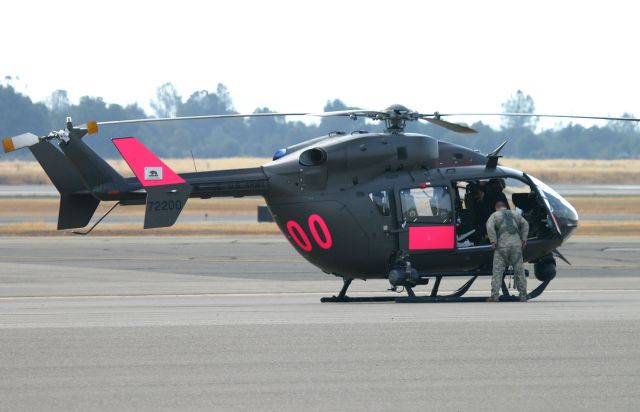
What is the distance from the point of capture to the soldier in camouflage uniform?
16812mm

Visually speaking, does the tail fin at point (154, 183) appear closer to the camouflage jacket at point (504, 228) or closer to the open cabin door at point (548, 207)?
the camouflage jacket at point (504, 228)

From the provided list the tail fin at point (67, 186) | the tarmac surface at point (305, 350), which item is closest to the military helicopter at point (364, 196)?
the tail fin at point (67, 186)

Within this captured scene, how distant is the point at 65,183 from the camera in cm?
1706

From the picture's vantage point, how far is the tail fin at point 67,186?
664 inches

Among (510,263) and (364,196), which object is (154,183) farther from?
(510,263)

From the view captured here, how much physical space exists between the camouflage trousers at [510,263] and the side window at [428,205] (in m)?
0.96

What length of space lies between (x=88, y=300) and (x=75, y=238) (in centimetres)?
1826

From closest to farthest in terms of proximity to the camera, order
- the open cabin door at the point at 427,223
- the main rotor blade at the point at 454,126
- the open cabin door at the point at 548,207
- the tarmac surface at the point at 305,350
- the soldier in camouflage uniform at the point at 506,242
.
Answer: the tarmac surface at the point at 305,350
the soldier in camouflage uniform at the point at 506,242
the main rotor blade at the point at 454,126
the open cabin door at the point at 427,223
the open cabin door at the point at 548,207

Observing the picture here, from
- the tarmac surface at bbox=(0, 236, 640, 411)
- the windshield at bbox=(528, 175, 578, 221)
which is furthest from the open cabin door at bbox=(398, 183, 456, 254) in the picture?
the windshield at bbox=(528, 175, 578, 221)

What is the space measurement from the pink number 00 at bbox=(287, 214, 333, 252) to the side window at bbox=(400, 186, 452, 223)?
4.12ft

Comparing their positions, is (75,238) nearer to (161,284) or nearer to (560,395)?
(161,284)

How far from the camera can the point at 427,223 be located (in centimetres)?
1708

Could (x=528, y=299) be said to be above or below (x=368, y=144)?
below

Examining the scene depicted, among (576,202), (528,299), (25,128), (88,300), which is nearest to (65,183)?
(88,300)
